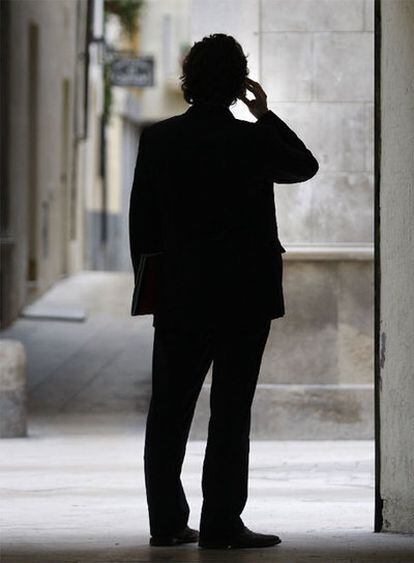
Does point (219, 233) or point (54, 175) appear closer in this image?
point (219, 233)

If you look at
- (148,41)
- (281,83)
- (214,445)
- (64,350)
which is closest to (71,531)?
(214,445)

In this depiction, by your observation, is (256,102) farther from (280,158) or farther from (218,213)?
(218,213)

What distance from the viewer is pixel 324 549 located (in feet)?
19.5

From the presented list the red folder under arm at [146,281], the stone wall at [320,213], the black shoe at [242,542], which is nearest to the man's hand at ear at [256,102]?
the red folder under arm at [146,281]

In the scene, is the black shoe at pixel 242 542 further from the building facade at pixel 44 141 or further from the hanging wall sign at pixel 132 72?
the hanging wall sign at pixel 132 72

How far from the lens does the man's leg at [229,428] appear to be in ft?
19.3

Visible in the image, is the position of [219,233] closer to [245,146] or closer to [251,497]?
[245,146]

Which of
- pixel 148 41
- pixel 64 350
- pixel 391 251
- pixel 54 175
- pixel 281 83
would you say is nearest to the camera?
pixel 391 251

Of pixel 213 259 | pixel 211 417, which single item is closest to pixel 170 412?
pixel 211 417

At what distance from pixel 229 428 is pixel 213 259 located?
592 millimetres

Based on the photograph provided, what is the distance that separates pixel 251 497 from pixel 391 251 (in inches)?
77.8

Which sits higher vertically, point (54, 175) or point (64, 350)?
point (54, 175)

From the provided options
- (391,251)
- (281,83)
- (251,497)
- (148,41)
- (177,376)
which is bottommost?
(251,497)

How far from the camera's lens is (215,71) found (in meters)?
5.86
